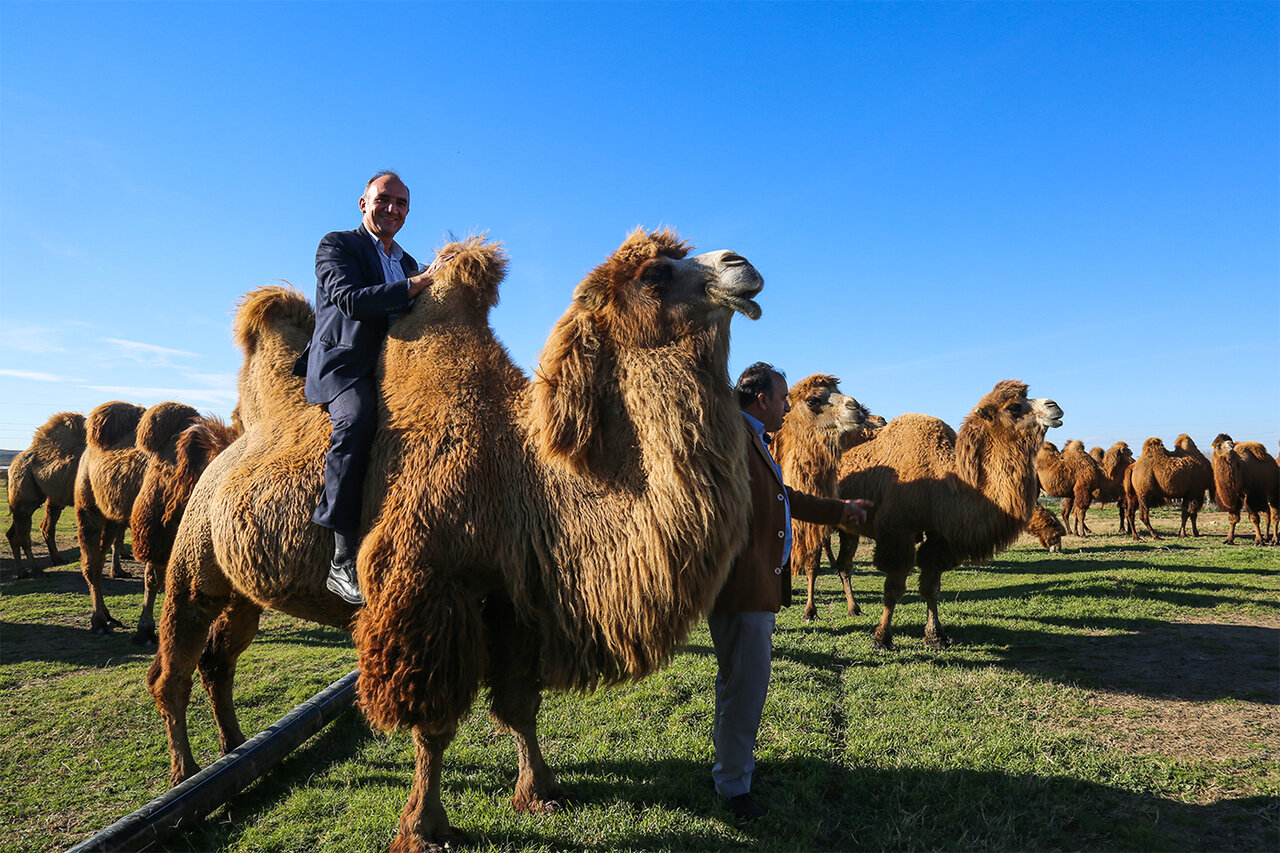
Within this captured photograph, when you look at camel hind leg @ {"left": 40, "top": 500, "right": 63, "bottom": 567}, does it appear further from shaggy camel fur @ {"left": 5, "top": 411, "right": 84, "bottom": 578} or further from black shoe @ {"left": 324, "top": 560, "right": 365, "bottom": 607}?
black shoe @ {"left": 324, "top": 560, "right": 365, "bottom": 607}

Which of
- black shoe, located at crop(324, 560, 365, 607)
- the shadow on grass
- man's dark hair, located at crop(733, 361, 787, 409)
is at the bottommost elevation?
the shadow on grass

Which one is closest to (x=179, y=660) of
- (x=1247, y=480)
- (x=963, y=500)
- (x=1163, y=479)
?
(x=963, y=500)

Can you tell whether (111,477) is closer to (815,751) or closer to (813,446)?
(813,446)

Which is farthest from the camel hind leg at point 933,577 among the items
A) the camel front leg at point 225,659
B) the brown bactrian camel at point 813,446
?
the camel front leg at point 225,659

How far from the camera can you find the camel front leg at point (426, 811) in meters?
3.64

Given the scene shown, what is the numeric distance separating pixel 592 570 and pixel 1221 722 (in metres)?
5.54

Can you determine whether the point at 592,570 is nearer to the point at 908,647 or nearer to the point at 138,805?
the point at 138,805

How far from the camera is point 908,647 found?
823 centimetres

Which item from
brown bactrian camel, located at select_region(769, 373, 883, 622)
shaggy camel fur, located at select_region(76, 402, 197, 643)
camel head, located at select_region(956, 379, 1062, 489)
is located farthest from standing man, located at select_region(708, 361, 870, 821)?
shaggy camel fur, located at select_region(76, 402, 197, 643)

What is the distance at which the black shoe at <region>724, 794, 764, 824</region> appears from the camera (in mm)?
4020

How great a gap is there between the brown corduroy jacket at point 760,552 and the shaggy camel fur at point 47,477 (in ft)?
Answer: 54.7

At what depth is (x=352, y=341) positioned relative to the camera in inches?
155

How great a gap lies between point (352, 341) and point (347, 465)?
772 millimetres

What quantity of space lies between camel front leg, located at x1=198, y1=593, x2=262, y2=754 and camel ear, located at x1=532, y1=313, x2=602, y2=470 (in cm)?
316
